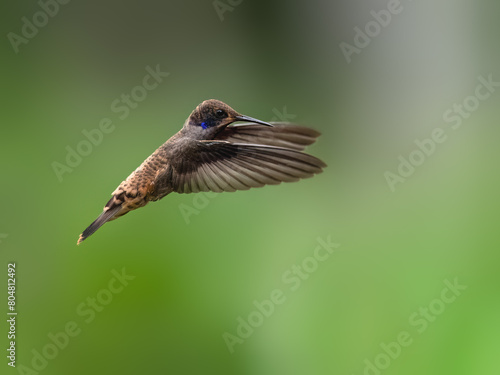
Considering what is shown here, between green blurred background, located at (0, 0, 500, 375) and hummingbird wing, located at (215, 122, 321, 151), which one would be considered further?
green blurred background, located at (0, 0, 500, 375)

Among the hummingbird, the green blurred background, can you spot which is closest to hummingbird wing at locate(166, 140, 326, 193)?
the hummingbird

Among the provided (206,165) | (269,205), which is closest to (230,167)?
(206,165)

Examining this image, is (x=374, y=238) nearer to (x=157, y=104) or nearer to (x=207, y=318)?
(x=207, y=318)

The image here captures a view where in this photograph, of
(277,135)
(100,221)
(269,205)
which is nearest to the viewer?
(100,221)

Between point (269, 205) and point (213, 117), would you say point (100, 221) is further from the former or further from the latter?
point (269, 205)

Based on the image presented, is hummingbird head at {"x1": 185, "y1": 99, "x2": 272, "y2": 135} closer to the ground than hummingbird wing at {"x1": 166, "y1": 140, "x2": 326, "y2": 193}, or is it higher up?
higher up

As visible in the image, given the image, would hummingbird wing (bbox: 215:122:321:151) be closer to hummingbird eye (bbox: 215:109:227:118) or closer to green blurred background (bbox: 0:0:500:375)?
hummingbird eye (bbox: 215:109:227:118)

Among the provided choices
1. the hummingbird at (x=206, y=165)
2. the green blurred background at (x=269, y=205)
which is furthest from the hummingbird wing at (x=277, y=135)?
the green blurred background at (x=269, y=205)

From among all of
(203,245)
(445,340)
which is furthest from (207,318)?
(445,340)
